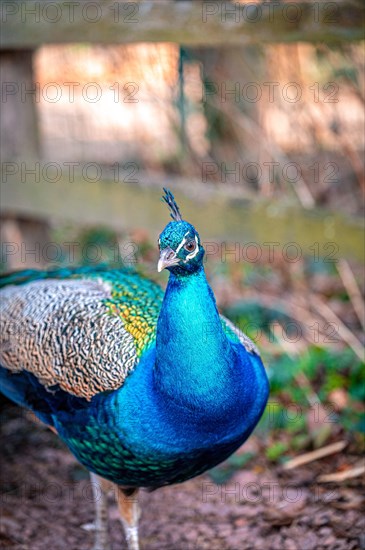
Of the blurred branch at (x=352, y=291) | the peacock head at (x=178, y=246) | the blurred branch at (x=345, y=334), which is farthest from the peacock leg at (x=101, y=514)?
the blurred branch at (x=352, y=291)

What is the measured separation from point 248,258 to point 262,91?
89 cm

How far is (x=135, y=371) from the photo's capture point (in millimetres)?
2203

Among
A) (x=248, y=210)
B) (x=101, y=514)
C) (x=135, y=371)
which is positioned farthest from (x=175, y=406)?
(x=248, y=210)

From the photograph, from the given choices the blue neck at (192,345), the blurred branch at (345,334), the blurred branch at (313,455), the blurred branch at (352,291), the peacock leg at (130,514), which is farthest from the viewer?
the blurred branch at (352,291)

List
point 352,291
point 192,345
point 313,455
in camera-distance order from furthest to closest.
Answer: point 352,291 → point 313,455 → point 192,345

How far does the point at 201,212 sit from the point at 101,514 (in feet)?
3.74

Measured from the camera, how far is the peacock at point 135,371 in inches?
80.4

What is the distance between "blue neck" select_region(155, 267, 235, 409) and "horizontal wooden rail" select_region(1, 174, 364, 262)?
0.89 meters

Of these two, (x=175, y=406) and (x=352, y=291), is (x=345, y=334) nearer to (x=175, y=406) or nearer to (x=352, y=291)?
(x=352, y=291)

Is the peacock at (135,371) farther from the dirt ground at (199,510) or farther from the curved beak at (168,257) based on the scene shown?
the dirt ground at (199,510)

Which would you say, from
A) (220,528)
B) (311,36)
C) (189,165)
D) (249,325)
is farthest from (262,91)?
(220,528)

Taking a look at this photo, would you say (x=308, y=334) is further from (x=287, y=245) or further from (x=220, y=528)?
(x=220, y=528)

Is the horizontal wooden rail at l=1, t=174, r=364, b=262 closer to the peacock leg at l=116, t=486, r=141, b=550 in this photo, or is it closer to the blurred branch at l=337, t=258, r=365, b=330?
the blurred branch at l=337, t=258, r=365, b=330

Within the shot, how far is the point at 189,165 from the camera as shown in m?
4.89
